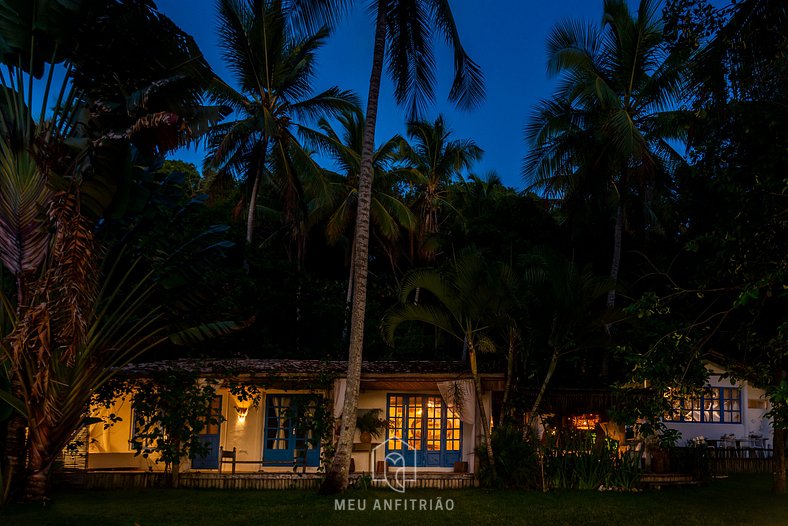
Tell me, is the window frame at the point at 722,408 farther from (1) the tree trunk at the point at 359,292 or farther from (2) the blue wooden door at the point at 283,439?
(1) the tree trunk at the point at 359,292

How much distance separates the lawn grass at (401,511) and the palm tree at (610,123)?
8.80m

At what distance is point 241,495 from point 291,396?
12.2 feet

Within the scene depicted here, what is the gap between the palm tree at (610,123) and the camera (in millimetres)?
20375

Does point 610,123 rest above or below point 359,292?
above

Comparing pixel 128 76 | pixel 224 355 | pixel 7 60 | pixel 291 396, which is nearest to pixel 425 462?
pixel 291 396

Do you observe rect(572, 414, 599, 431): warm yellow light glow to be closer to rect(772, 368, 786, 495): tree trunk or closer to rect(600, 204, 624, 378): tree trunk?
rect(600, 204, 624, 378): tree trunk

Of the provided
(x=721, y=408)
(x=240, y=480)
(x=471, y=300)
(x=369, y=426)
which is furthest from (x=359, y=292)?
(x=721, y=408)

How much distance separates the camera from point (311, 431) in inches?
630

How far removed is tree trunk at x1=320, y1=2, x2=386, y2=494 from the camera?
12820 millimetres

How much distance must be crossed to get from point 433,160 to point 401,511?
21376 mm

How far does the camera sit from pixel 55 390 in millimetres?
9992

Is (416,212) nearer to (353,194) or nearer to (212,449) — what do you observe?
(353,194)

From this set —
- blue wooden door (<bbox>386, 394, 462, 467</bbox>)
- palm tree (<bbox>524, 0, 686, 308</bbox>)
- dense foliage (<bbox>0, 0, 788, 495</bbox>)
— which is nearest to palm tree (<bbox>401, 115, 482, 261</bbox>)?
dense foliage (<bbox>0, 0, 788, 495</bbox>)

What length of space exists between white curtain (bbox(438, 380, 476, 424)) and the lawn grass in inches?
70.4
